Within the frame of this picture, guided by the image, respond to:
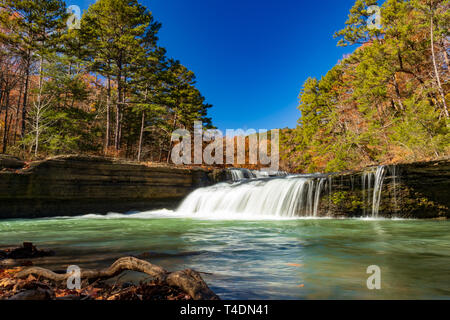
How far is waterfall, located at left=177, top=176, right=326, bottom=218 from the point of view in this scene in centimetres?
1188

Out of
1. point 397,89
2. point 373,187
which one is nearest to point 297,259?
point 373,187

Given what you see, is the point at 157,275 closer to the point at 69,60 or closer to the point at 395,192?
the point at 395,192

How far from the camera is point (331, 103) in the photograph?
93.4 feet

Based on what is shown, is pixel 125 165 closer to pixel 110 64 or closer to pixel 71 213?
pixel 71 213

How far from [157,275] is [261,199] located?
37.1 ft

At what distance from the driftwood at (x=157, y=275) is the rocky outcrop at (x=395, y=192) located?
1033cm

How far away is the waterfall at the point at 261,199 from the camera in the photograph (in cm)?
1188

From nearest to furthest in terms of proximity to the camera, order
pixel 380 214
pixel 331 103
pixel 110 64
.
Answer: pixel 380 214 → pixel 110 64 → pixel 331 103

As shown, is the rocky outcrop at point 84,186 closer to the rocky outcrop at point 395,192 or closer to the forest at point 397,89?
the rocky outcrop at point 395,192

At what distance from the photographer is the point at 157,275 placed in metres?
2.34

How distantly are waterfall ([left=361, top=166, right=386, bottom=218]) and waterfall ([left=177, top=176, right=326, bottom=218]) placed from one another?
5.69 feet

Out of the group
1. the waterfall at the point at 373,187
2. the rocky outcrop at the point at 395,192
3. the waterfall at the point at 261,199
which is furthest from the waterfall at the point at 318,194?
the waterfall at the point at 373,187
